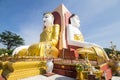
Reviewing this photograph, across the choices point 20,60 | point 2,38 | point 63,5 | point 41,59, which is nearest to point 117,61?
point 41,59

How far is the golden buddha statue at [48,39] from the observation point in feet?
32.1

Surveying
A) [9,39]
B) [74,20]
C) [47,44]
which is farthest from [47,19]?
[9,39]

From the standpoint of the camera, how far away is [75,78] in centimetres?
659

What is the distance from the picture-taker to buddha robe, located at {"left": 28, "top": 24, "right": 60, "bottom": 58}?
9.72 m

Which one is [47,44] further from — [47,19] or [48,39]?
[47,19]

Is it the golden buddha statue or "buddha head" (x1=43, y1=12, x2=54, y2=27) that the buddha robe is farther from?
"buddha head" (x1=43, y1=12, x2=54, y2=27)

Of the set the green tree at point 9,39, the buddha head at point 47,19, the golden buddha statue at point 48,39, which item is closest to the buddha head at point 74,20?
the golden buddha statue at point 48,39

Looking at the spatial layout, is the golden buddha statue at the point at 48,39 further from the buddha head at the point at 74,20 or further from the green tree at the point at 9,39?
the green tree at the point at 9,39

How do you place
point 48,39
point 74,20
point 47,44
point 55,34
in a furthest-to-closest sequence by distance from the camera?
point 74,20
point 55,34
point 48,39
point 47,44

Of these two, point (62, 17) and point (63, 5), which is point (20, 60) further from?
point (63, 5)

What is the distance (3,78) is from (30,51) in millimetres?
4020

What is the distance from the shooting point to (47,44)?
1026 centimetres

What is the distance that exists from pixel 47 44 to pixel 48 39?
6.41 ft

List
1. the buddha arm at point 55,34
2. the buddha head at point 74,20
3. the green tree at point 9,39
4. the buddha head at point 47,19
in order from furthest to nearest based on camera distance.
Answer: the green tree at point 9,39 → the buddha head at point 74,20 → the buddha head at point 47,19 → the buddha arm at point 55,34
